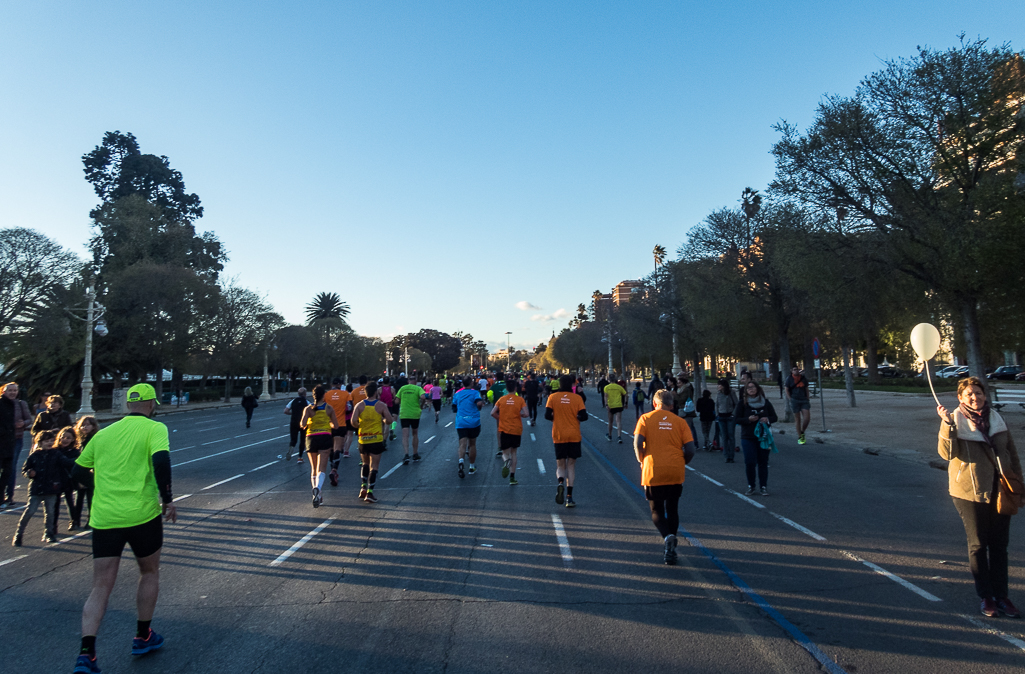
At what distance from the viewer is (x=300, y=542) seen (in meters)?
7.99

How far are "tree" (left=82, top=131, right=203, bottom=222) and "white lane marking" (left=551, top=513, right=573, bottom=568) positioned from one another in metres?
55.9

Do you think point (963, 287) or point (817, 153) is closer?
point (963, 287)

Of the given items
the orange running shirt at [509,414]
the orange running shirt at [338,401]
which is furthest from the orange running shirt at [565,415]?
the orange running shirt at [338,401]

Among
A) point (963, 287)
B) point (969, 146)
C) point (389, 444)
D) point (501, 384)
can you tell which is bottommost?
point (389, 444)

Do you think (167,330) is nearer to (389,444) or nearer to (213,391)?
(213,391)

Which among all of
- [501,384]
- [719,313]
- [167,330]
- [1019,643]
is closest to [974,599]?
[1019,643]

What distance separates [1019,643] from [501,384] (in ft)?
42.7

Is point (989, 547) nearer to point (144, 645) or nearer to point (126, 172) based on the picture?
point (144, 645)

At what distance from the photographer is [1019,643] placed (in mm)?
4688

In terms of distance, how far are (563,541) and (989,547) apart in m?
4.01

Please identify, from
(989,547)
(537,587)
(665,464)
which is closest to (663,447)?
(665,464)

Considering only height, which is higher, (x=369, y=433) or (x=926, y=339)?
(x=926, y=339)

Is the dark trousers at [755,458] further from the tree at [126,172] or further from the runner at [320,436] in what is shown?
the tree at [126,172]

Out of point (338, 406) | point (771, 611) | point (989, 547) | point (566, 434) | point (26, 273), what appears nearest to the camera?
point (989, 547)
